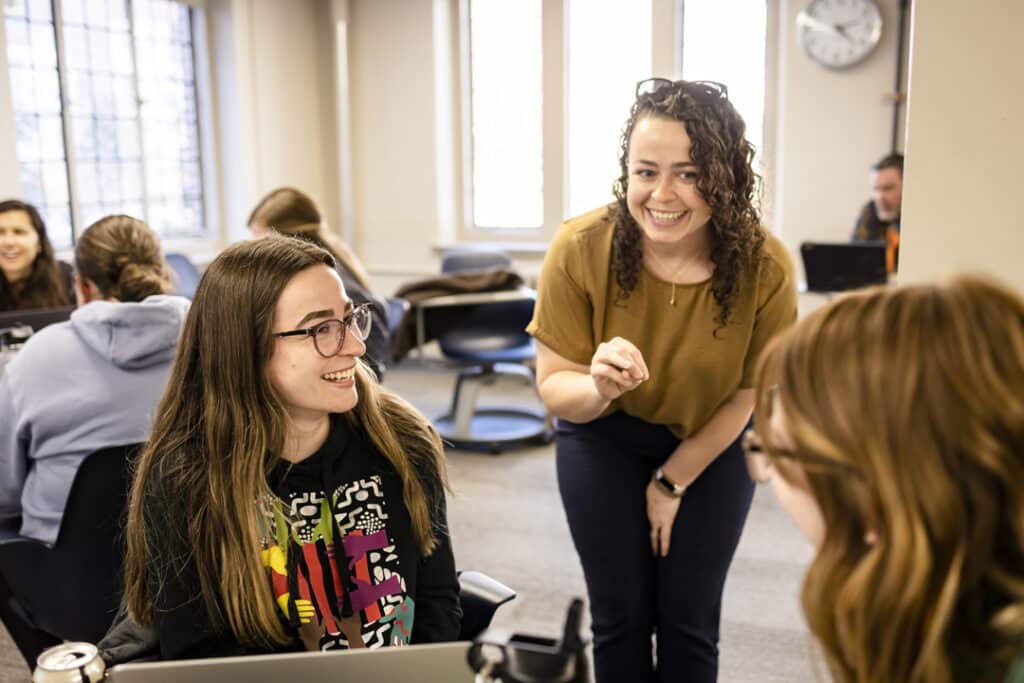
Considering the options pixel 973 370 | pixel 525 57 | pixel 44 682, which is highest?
pixel 525 57

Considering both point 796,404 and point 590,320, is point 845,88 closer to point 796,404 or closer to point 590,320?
point 590,320

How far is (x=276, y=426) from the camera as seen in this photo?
1.47 m

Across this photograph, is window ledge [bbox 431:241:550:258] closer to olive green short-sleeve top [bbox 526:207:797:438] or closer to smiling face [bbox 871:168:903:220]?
smiling face [bbox 871:168:903:220]

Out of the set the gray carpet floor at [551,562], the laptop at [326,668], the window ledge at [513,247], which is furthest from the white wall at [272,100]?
the laptop at [326,668]

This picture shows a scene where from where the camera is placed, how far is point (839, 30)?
5.30m

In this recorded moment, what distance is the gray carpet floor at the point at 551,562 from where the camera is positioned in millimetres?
2658

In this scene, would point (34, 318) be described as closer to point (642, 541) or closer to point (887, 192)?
point (642, 541)

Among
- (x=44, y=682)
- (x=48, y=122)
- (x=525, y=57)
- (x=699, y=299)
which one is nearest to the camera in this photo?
(x=44, y=682)

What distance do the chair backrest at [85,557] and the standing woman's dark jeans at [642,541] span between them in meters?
0.84

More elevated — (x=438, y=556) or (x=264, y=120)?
(x=264, y=120)

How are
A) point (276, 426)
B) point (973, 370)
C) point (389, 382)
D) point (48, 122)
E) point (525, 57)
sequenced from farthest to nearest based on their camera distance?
1. point (525, 57)
2. point (389, 382)
3. point (48, 122)
4. point (276, 426)
5. point (973, 370)

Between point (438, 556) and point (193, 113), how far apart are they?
529cm

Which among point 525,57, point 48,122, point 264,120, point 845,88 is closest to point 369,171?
point 264,120

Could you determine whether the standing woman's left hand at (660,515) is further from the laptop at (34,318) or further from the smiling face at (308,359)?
the laptop at (34,318)
